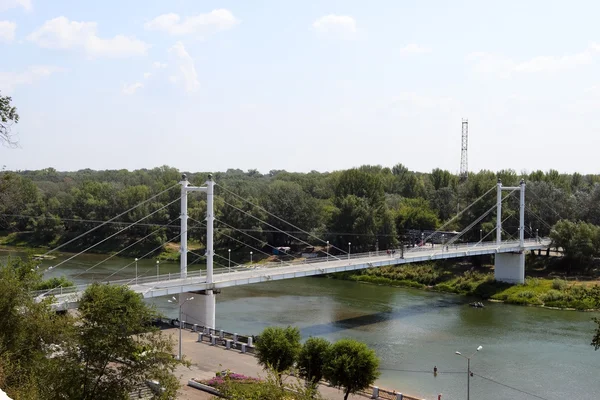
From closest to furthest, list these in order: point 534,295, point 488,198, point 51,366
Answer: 1. point 51,366
2. point 534,295
3. point 488,198

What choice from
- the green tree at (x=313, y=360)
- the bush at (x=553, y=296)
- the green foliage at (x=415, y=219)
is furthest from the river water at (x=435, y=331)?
the green foliage at (x=415, y=219)

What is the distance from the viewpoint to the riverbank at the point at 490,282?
36.2 m

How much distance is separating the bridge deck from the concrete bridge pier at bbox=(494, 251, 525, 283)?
538 millimetres

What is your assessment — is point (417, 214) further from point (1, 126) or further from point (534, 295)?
point (1, 126)

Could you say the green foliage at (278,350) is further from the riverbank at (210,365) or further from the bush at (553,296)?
the bush at (553,296)

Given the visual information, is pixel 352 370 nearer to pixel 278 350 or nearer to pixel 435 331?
pixel 278 350

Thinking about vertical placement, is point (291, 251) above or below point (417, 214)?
below

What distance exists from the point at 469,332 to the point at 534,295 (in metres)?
10.1

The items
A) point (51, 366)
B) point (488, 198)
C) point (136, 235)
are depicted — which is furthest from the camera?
point (136, 235)

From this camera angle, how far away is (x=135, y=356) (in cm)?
1181

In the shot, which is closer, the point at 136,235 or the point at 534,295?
the point at 534,295

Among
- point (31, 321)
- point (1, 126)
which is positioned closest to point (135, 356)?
point (31, 321)

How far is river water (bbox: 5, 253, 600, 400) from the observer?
21.7m

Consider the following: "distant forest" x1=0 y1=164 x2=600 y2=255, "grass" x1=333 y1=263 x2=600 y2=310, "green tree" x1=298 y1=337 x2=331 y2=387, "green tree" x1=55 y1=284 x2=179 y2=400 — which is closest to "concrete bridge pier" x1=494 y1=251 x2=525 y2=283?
"grass" x1=333 y1=263 x2=600 y2=310
